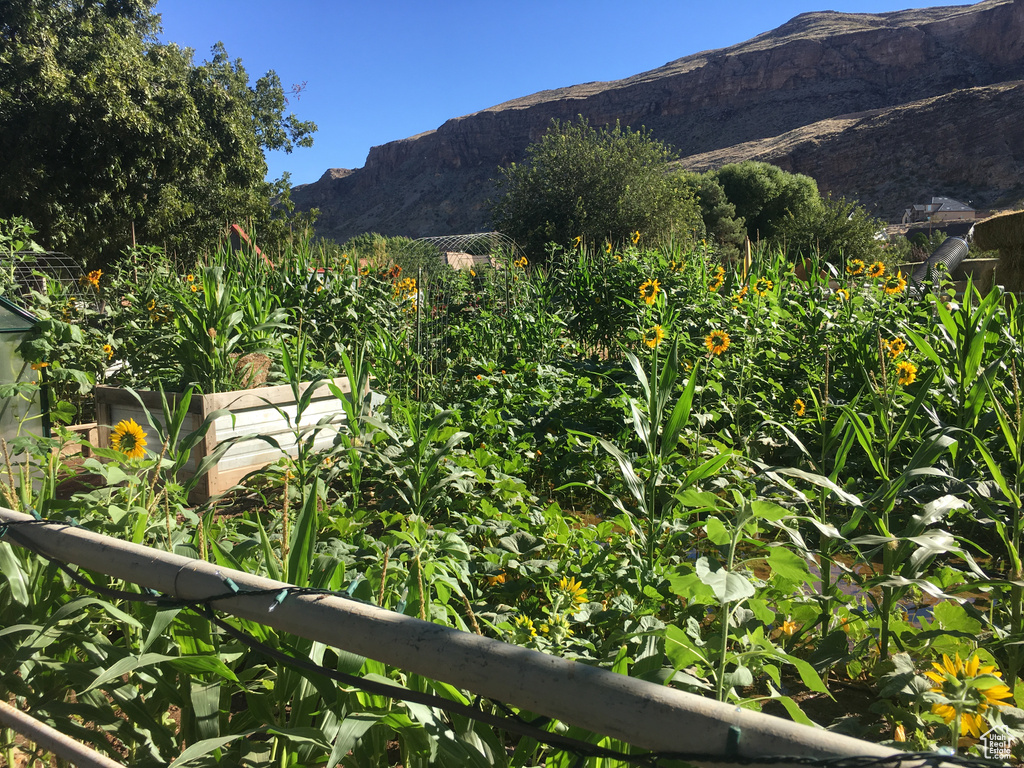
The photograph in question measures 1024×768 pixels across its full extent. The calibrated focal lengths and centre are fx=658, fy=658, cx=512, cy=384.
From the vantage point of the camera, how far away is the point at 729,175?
37.8m

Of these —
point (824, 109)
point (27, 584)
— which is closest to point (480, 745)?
point (27, 584)

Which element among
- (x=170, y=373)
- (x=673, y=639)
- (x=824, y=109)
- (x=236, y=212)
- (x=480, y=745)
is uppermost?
(x=824, y=109)

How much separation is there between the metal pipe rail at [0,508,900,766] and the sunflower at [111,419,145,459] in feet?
3.15

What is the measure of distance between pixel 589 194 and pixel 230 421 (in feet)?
47.2

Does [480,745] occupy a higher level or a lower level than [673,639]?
lower

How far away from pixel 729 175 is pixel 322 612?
41.0 m

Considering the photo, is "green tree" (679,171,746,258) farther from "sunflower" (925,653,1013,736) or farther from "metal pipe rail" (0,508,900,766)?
"metal pipe rail" (0,508,900,766)

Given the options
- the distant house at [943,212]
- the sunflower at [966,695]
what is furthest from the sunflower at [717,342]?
the distant house at [943,212]

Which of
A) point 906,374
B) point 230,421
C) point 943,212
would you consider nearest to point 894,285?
point 906,374

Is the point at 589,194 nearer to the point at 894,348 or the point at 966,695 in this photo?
the point at 894,348

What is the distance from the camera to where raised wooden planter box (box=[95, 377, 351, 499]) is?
2943mm

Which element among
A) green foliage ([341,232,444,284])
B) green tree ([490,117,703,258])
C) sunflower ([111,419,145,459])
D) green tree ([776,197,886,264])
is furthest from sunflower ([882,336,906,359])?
green tree ([776,197,886,264])

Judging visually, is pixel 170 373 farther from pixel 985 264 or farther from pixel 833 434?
pixel 985 264

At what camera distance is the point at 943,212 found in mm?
39969
